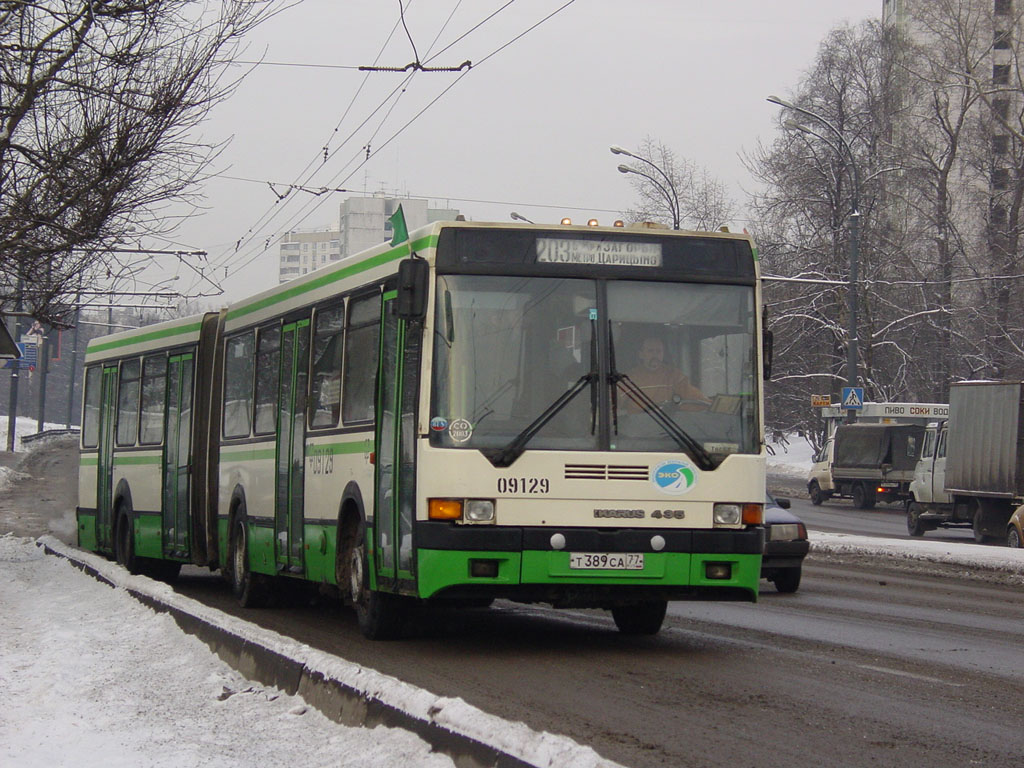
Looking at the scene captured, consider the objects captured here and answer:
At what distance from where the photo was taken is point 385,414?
35.2 feet

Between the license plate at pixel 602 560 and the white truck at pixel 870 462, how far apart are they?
33037 millimetres

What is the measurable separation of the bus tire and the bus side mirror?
191 cm

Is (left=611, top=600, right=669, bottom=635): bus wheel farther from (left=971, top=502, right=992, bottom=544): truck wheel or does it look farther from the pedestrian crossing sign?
the pedestrian crossing sign

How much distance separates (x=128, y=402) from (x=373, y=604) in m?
9.31

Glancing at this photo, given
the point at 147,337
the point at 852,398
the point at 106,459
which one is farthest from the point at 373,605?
the point at 852,398

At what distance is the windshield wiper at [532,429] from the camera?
986 centimetres

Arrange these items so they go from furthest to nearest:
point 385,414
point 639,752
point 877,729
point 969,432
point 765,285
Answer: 1. point 765,285
2. point 969,432
3. point 385,414
4. point 877,729
5. point 639,752

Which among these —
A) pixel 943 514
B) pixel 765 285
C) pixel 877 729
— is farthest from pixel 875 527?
pixel 877 729

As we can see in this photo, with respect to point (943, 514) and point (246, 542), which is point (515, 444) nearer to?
point (246, 542)

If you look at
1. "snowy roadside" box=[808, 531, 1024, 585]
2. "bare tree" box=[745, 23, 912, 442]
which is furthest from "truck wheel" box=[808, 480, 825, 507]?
"snowy roadside" box=[808, 531, 1024, 585]


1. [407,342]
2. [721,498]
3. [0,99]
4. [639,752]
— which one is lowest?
[639,752]

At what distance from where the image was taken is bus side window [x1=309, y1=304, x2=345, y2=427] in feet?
39.8

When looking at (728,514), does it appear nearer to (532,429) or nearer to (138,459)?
(532,429)

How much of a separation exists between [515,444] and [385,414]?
4.05ft
